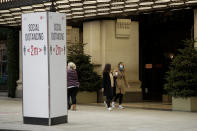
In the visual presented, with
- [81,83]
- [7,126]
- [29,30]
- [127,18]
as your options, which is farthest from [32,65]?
[127,18]

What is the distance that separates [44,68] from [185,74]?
21.9 ft

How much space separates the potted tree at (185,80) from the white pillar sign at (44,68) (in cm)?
593

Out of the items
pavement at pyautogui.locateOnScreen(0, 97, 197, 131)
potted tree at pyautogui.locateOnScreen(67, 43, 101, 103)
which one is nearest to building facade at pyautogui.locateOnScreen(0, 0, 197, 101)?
potted tree at pyautogui.locateOnScreen(67, 43, 101, 103)

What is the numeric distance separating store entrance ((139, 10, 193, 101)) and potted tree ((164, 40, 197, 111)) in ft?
17.4

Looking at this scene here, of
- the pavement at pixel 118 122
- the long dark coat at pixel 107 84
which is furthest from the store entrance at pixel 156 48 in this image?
the pavement at pixel 118 122

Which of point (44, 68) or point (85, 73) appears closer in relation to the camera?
point (44, 68)

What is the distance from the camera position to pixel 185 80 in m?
17.8

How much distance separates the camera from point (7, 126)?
12688mm

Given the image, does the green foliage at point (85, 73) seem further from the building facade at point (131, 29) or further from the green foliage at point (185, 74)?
the green foliage at point (185, 74)

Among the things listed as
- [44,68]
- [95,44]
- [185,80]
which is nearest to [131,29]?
[95,44]

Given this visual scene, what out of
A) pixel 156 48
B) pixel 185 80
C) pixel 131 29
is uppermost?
pixel 131 29

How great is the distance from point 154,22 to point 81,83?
4680mm

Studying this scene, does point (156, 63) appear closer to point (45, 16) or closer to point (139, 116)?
point (139, 116)

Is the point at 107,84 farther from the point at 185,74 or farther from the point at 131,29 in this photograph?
the point at 131,29
